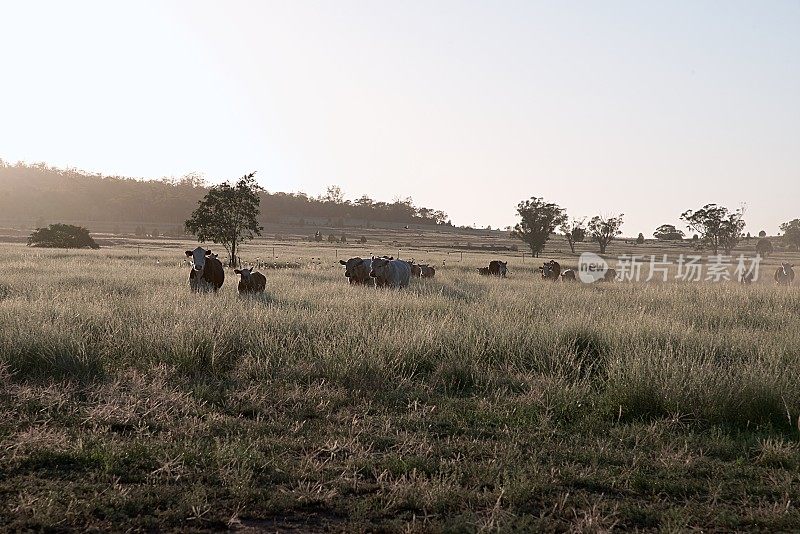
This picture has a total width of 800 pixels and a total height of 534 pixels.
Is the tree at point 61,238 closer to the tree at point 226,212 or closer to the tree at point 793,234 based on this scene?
the tree at point 226,212

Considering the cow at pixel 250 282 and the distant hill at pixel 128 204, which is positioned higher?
the distant hill at pixel 128 204

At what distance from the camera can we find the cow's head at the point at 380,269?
67.4ft

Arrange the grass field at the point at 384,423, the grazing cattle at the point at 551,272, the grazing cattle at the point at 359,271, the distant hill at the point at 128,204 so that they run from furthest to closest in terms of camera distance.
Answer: the distant hill at the point at 128,204 → the grazing cattle at the point at 551,272 → the grazing cattle at the point at 359,271 → the grass field at the point at 384,423

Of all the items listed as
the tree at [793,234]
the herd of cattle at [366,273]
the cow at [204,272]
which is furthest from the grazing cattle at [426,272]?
the tree at [793,234]

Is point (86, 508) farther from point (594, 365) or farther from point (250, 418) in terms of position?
point (594, 365)

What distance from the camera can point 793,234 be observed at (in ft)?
369

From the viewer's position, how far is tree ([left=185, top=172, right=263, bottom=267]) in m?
28.2

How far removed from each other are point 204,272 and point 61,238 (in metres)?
34.8

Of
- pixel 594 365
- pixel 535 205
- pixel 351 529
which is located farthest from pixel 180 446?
pixel 535 205

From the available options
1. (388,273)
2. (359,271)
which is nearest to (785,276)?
(388,273)

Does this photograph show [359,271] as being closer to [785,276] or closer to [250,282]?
[250,282]

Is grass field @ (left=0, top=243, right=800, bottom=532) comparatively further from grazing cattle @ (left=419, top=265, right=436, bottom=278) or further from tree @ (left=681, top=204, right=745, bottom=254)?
tree @ (left=681, top=204, right=745, bottom=254)

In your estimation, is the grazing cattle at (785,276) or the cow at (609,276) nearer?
the cow at (609,276)

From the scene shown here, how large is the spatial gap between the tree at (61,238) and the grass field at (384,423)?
38735mm
